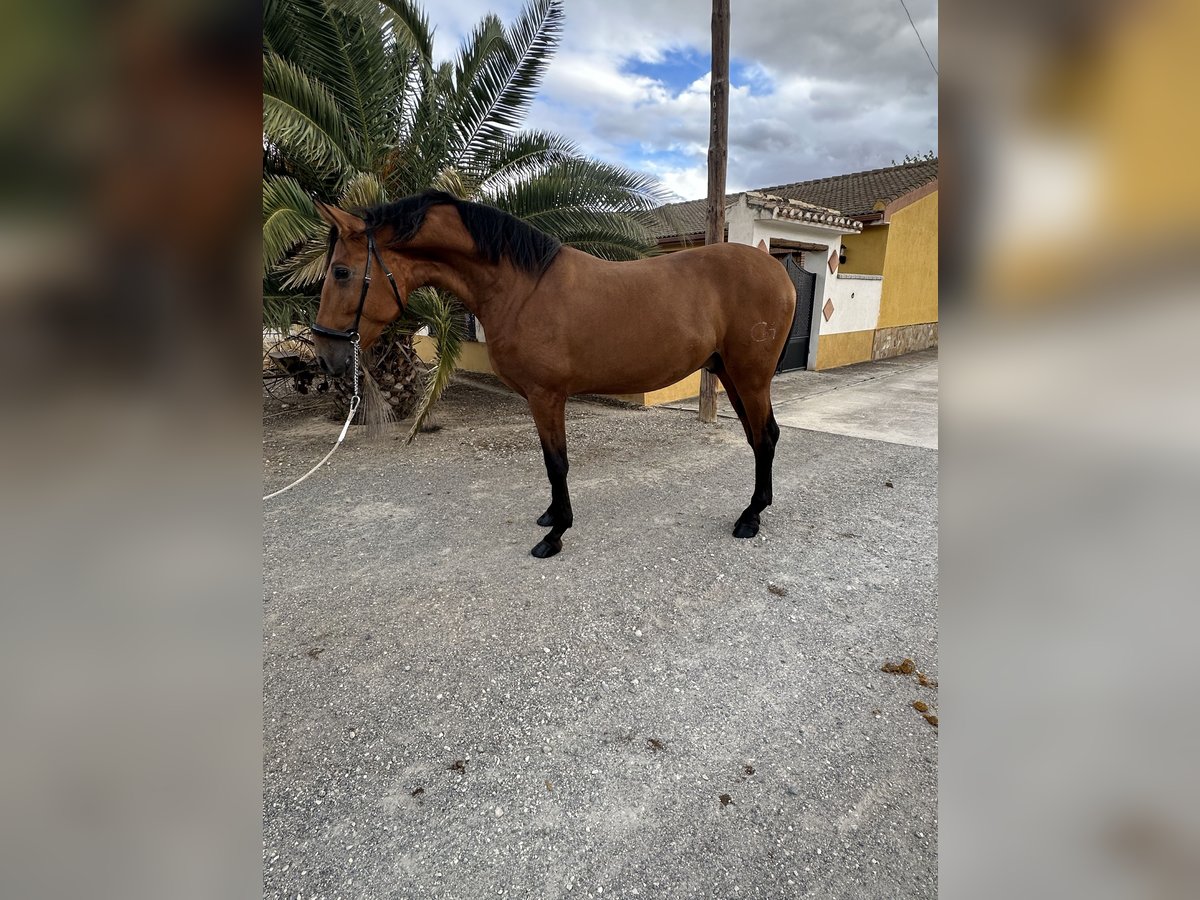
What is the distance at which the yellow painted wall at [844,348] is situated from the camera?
1006cm

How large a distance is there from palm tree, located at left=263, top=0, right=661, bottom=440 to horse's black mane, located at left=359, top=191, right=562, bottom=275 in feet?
5.54

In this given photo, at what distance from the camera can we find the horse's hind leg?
3352mm

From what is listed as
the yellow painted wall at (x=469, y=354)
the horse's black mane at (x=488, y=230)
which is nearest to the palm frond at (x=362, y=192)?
Answer: the horse's black mane at (x=488, y=230)

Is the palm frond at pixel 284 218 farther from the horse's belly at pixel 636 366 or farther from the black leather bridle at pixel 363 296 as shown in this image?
the horse's belly at pixel 636 366

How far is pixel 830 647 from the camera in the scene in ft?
7.55

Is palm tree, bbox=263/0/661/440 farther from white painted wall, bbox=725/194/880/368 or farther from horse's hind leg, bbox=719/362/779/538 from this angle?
white painted wall, bbox=725/194/880/368

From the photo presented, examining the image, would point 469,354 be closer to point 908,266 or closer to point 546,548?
point 546,548

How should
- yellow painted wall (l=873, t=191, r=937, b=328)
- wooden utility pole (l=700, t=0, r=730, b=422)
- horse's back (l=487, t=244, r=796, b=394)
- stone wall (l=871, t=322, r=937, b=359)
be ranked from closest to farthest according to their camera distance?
horse's back (l=487, t=244, r=796, b=394), wooden utility pole (l=700, t=0, r=730, b=422), yellow painted wall (l=873, t=191, r=937, b=328), stone wall (l=871, t=322, r=937, b=359)

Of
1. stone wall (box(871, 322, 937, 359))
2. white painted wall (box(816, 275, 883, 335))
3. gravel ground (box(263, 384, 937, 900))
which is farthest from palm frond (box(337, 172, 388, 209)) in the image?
stone wall (box(871, 322, 937, 359))

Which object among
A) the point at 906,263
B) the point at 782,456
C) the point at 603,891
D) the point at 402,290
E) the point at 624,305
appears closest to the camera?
the point at 603,891
